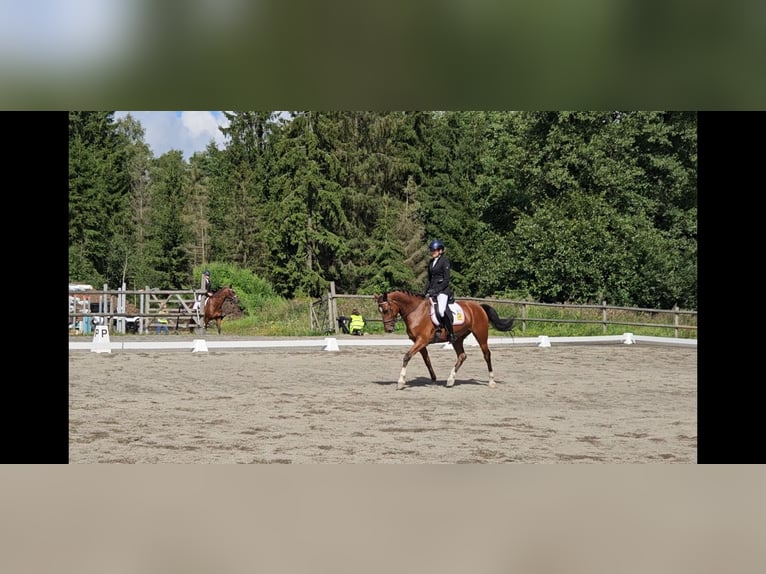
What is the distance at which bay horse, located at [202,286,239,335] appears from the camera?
16797mm

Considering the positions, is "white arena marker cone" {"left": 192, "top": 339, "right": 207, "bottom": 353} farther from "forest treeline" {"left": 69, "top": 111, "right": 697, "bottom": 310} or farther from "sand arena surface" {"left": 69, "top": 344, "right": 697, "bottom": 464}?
"forest treeline" {"left": 69, "top": 111, "right": 697, "bottom": 310}

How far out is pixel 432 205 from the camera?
69.6 feet

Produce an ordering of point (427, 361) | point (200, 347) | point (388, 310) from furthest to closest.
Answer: point (200, 347), point (427, 361), point (388, 310)

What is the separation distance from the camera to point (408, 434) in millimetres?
8281

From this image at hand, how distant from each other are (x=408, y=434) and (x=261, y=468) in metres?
1.49

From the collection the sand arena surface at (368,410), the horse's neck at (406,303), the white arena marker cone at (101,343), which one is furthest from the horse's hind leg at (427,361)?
the white arena marker cone at (101,343)

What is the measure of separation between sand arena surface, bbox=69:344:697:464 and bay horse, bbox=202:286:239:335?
3.08m

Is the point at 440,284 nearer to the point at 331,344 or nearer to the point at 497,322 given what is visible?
the point at 497,322

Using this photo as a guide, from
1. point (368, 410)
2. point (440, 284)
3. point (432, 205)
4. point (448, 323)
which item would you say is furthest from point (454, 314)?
point (432, 205)

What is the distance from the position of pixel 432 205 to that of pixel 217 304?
21.0 feet

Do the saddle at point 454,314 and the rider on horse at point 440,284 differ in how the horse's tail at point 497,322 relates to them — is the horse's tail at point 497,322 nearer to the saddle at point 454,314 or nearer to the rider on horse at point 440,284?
the saddle at point 454,314

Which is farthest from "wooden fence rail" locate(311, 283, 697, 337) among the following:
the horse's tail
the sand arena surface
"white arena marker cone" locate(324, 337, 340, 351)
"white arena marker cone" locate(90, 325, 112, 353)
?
the horse's tail
